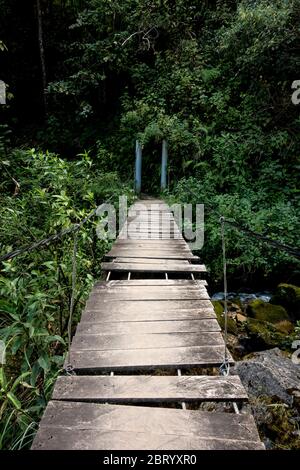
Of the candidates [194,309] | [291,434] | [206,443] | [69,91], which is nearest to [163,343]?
A: [194,309]

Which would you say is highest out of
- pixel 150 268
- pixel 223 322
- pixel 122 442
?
pixel 150 268

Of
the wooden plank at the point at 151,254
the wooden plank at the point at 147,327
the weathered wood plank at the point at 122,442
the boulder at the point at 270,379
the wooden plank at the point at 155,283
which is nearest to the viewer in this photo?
the weathered wood plank at the point at 122,442

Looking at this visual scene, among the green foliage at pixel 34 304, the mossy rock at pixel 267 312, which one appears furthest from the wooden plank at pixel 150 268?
the mossy rock at pixel 267 312

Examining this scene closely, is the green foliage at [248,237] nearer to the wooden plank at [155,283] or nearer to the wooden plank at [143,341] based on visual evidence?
the wooden plank at [155,283]

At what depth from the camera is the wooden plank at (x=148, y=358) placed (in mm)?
2232

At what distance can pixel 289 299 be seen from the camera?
18.7ft

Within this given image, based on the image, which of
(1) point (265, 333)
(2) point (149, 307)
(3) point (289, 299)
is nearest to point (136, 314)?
(2) point (149, 307)

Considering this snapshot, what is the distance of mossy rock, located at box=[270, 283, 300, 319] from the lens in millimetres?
5641

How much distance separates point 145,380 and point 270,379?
1.74 meters

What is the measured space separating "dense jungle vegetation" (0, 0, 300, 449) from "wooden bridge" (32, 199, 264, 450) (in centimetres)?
60

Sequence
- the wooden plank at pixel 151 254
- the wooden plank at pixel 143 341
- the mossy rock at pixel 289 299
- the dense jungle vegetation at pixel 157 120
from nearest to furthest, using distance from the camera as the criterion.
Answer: the wooden plank at pixel 143 341, the wooden plank at pixel 151 254, the dense jungle vegetation at pixel 157 120, the mossy rock at pixel 289 299

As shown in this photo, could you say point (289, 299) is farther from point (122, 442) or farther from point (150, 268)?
point (122, 442)

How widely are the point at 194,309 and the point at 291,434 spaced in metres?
1.30

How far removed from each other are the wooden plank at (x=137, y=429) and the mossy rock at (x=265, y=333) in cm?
292
